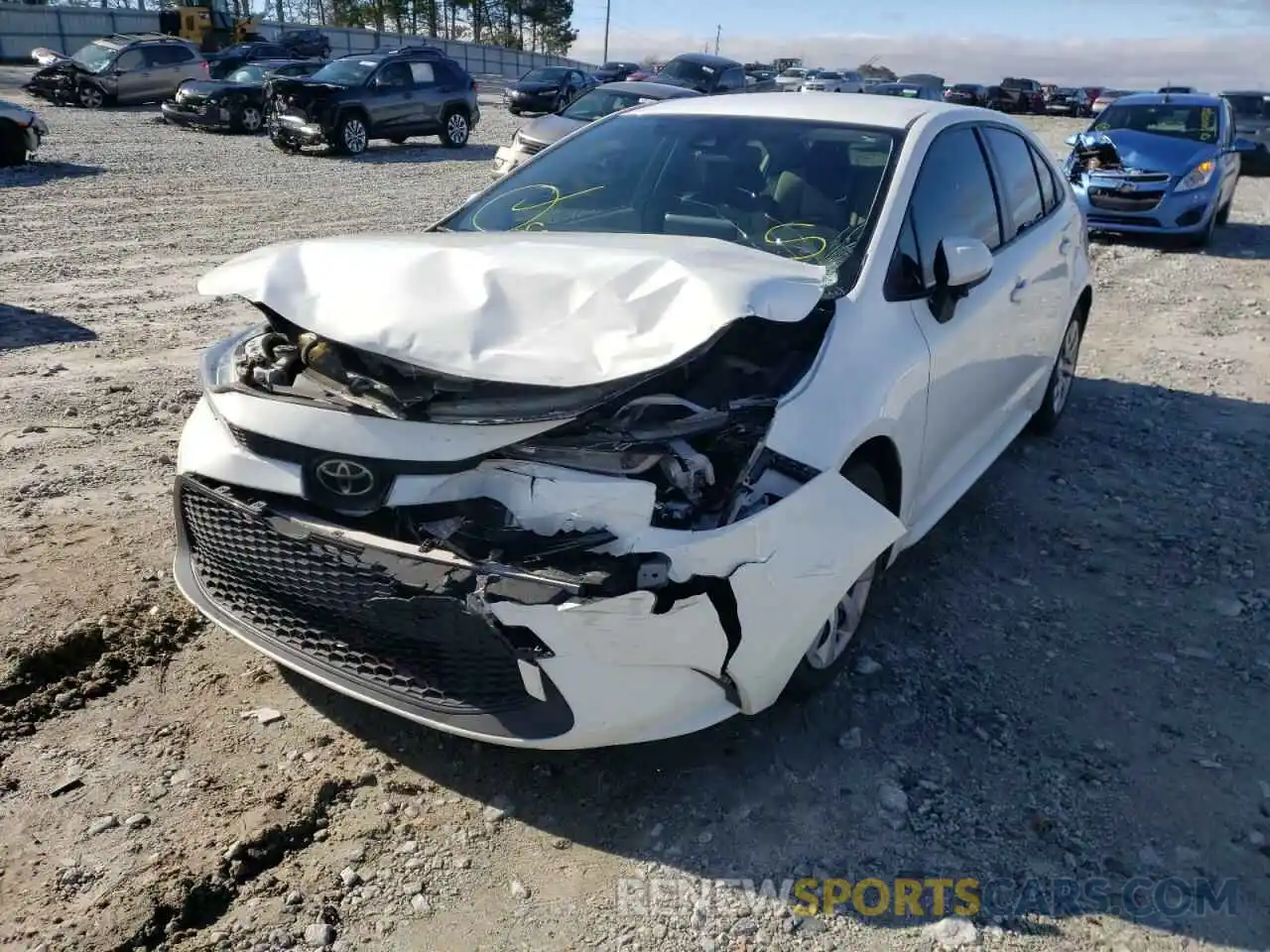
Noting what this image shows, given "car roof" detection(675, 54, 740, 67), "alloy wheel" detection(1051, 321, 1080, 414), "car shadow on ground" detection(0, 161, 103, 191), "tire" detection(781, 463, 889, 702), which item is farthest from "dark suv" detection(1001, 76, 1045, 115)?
"tire" detection(781, 463, 889, 702)

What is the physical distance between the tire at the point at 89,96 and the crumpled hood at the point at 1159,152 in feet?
73.6

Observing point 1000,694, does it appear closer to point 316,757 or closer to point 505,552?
point 505,552

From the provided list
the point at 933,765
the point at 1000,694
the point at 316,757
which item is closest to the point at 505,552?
the point at 316,757

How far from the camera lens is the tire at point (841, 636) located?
3.15m

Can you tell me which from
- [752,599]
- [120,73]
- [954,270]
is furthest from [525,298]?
[120,73]

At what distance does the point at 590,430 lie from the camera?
9.12 feet

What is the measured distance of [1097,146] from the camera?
12.6 metres

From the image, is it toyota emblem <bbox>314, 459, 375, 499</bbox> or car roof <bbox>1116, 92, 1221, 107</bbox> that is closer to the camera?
toyota emblem <bbox>314, 459, 375, 499</bbox>

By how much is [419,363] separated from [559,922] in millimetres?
1426

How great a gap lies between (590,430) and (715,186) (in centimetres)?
165

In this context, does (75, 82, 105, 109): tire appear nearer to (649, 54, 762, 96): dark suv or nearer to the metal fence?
(649, 54, 762, 96): dark suv

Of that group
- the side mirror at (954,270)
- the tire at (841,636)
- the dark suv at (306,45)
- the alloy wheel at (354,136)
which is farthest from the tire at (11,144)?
the dark suv at (306,45)

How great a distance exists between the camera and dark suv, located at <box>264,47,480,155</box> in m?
18.5

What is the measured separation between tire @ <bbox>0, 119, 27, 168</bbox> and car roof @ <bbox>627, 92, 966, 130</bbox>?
13.3 metres
